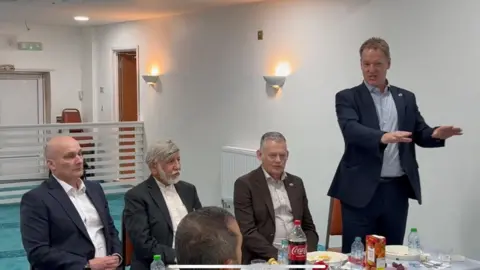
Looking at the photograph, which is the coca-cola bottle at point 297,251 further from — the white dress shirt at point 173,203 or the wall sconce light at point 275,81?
the wall sconce light at point 275,81

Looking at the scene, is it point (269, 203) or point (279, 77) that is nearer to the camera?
point (269, 203)

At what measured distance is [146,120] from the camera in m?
8.54

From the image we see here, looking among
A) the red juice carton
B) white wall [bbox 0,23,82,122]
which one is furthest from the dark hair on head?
white wall [bbox 0,23,82,122]

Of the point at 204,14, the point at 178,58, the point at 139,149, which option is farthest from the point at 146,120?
the point at 204,14

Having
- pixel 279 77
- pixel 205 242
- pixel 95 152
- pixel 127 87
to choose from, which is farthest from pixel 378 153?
pixel 127 87

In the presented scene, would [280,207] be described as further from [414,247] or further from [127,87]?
[127,87]

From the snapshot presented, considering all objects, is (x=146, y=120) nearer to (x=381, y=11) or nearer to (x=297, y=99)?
(x=297, y=99)

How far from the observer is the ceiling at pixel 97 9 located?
21.5ft

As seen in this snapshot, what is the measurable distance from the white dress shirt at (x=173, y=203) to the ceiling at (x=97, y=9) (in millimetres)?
3499

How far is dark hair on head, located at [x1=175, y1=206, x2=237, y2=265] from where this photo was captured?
1.46 meters

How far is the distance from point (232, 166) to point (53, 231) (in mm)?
3884

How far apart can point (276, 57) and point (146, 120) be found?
3.04m

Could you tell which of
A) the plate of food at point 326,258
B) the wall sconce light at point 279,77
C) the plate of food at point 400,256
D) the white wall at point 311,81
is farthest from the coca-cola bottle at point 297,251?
the wall sconce light at point 279,77

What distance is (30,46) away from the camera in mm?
9633
